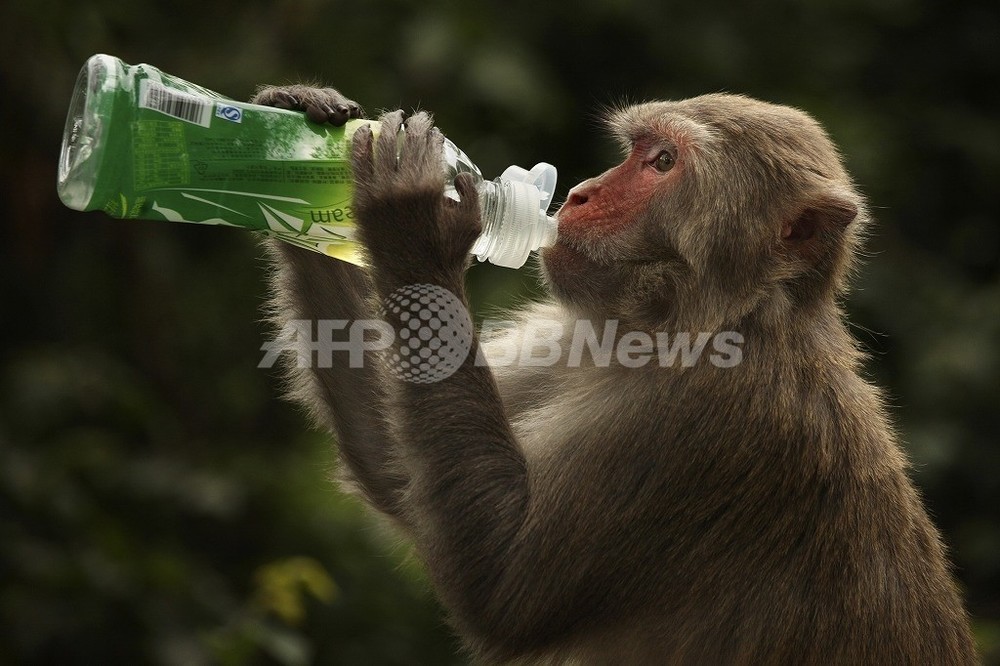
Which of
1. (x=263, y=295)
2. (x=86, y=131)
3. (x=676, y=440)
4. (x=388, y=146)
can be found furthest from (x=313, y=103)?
(x=263, y=295)

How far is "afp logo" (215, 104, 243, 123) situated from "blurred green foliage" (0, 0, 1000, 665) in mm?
2872

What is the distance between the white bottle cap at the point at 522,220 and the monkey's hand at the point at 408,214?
217 millimetres

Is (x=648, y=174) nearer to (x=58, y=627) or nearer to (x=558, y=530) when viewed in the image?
(x=558, y=530)

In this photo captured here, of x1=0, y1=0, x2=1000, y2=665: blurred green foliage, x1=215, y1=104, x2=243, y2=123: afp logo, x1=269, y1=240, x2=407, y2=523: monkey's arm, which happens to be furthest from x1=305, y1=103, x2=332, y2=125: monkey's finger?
x1=0, y1=0, x2=1000, y2=665: blurred green foliage

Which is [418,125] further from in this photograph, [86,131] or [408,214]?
[86,131]

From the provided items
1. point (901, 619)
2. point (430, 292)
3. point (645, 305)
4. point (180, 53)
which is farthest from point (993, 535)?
point (180, 53)

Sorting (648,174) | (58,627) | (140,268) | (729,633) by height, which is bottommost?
(58,627)

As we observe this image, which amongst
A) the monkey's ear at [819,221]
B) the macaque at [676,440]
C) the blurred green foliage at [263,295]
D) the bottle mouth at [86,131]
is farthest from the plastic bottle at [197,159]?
the blurred green foliage at [263,295]

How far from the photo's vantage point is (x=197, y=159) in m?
3.25

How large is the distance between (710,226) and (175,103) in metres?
1.43

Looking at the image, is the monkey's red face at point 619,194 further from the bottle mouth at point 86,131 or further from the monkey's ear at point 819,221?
the bottle mouth at point 86,131

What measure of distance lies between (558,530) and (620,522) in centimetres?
17

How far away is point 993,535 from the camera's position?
6.72 metres

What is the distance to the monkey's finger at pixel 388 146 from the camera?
11.1 feet
